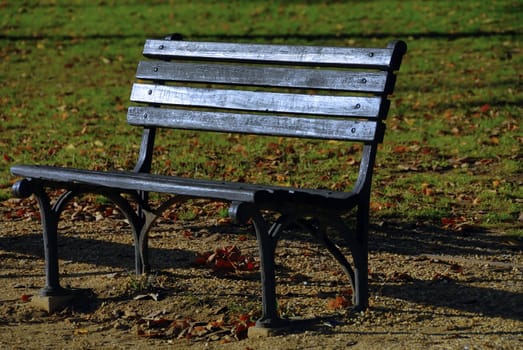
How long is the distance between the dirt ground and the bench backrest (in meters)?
0.73

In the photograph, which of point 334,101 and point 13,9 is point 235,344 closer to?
point 334,101

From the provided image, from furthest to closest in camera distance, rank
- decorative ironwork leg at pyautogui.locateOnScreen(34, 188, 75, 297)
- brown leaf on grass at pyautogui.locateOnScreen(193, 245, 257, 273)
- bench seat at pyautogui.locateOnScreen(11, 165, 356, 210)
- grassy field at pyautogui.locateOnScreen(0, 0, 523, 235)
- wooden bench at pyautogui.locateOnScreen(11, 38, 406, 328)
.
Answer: grassy field at pyautogui.locateOnScreen(0, 0, 523, 235) → brown leaf on grass at pyautogui.locateOnScreen(193, 245, 257, 273) → decorative ironwork leg at pyautogui.locateOnScreen(34, 188, 75, 297) → wooden bench at pyautogui.locateOnScreen(11, 38, 406, 328) → bench seat at pyautogui.locateOnScreen(11, 165, 356, 210)

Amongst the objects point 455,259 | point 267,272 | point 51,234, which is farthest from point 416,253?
point 51,234

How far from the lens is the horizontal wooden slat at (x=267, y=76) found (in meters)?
4.99

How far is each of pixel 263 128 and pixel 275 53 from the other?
381 millimetres

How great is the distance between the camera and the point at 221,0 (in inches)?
717

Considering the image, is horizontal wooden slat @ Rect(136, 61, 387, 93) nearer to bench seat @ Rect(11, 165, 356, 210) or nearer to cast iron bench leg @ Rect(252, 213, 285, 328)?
bench seat @ Rect(11, 165, 356, 210)

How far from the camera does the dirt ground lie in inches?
178

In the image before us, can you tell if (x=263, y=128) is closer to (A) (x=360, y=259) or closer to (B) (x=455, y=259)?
(A) (x=360, y=259)

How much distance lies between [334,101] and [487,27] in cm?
1086

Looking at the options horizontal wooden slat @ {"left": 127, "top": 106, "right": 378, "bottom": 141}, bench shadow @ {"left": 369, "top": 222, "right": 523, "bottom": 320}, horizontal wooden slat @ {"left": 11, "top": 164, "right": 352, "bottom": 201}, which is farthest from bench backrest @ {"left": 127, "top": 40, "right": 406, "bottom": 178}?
bench shadow @ {"left": 369, "top": 222, "right": 523, "bottom": 320}

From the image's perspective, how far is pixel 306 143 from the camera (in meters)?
9.66

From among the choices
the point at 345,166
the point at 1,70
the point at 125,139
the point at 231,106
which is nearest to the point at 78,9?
the point at 1,70

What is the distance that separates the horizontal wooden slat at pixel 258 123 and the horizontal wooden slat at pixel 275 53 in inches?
11.2
